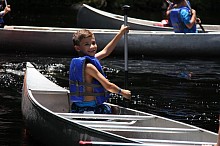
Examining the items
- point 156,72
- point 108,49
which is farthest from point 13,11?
point 108,49

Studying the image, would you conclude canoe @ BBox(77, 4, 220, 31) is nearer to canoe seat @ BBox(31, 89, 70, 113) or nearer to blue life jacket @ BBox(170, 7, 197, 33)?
blue life jacket @ BBox(170, 7, 197, 33)

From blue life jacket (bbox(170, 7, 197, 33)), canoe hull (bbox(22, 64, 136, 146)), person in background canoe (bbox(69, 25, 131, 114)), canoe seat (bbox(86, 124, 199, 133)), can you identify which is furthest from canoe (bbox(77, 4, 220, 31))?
canoe seat (bbox(86, 124, 199, 133))

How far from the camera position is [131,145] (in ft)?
19.4

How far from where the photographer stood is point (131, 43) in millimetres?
14867

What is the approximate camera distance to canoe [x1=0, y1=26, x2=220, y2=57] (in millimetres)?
14734

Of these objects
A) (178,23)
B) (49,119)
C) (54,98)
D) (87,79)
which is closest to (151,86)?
(178,23)

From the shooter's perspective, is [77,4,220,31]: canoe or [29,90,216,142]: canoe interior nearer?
[29,90,216,142]: canoe interior

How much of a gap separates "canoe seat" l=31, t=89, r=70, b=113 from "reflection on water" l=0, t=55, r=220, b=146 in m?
0.47

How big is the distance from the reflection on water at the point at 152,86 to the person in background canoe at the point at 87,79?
34.8 inches

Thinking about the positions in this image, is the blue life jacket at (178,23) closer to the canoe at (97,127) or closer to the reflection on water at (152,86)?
the reflection on water at (152,86)

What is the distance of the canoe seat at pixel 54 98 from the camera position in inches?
324

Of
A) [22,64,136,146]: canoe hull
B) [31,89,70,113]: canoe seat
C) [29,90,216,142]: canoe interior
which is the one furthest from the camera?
[31,89,70,113]: canoe seat

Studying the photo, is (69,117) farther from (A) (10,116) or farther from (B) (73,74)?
(A) (10,116)

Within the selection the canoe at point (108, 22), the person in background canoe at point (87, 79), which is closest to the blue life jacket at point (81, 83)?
the person in background canoe at point (87, 79)
